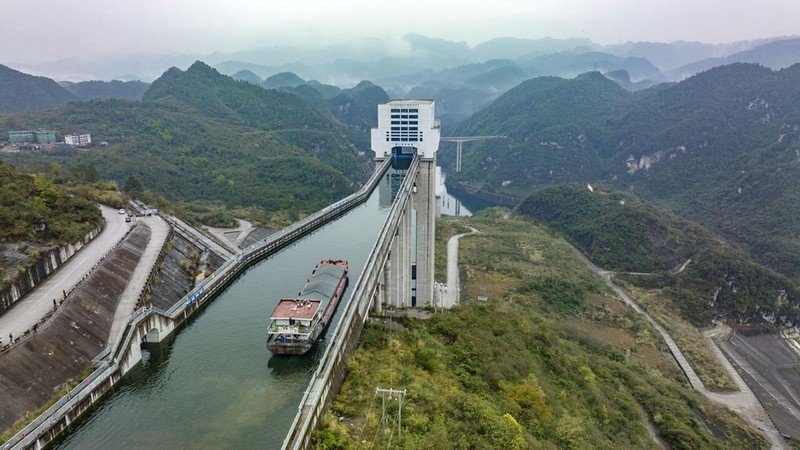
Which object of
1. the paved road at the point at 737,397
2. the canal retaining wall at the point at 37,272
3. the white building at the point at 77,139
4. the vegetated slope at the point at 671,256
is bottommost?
the paved road at the point at 737,397

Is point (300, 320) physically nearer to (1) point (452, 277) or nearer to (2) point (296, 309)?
(2) point (296, 309)

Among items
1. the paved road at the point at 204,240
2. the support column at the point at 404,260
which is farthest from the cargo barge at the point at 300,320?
the paved road at the point at 204,240

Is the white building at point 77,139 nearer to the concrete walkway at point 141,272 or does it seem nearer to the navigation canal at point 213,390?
the concrete walkway at point 141,272

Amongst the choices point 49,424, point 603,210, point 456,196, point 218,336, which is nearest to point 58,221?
point 218,336

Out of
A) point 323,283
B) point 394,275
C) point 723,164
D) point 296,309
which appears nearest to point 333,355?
point 296,309

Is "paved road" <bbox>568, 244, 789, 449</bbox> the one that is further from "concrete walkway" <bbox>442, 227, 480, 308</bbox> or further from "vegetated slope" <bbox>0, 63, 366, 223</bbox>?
"vegetated slope" <bbox>0, 63, 366, 223</bbox>
